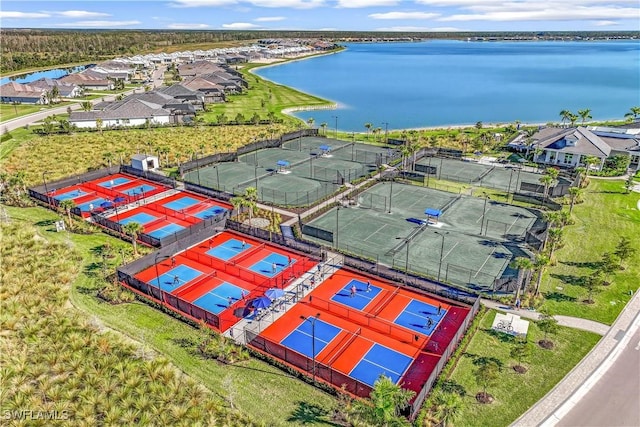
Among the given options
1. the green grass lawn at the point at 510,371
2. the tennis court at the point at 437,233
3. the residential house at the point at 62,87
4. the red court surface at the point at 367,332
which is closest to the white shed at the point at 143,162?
the tennis court at the point at 437,233

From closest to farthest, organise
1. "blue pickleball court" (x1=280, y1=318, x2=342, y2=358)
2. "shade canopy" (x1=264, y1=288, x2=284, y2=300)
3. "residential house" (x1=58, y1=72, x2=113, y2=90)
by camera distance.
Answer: "blue pickleball court" (x1=280, y1=318, x2=342, y2=358)
"shade canopy" (x1=264, y1=288, x2=284, y2=300)
"residential house" (x1=58, y1=72, x2=113, y2=90)

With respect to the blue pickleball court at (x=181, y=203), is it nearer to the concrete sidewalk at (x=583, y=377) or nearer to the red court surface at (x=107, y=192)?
the red court surface at (x=107, y=192)

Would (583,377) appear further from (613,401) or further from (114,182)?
(114,182)

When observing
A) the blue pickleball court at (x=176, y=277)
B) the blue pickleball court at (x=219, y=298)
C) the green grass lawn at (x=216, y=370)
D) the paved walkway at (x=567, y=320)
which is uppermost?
the paved walkway at (x=567, y=320)

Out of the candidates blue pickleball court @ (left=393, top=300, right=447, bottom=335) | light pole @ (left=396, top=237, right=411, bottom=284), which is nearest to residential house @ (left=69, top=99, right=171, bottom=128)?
light pole @ (left=396, top=237, right=411, bottom=284)

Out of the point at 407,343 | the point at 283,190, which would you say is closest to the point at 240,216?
the point at 283,190

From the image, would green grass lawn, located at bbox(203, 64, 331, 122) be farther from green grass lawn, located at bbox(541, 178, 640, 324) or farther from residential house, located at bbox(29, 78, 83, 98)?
green grass lawn, located at bbox(541, 178, 640, 324)
